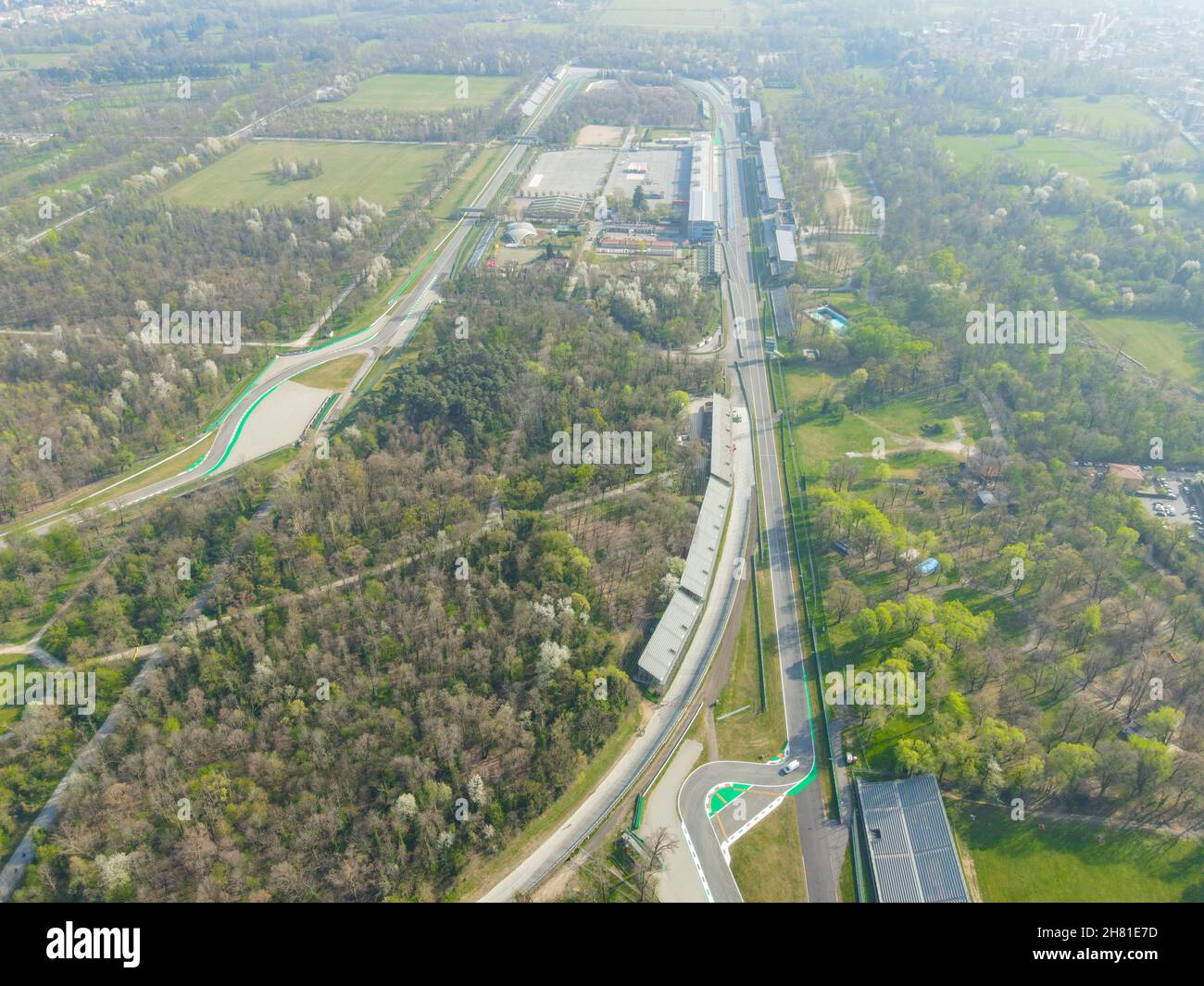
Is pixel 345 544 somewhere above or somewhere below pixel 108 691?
above

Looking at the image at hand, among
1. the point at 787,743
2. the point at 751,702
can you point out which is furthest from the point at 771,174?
the point at 787,743

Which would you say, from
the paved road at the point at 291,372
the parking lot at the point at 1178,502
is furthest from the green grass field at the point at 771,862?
the paved road at the point at 291,372

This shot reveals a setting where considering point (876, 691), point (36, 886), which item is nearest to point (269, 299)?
point (36, 886)

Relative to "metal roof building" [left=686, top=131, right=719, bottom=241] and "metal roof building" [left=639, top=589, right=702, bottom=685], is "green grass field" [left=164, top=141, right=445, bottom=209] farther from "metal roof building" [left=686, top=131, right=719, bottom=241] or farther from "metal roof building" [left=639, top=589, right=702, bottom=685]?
"metal roof building" [left=639, top=589, right=702, bottom=685]

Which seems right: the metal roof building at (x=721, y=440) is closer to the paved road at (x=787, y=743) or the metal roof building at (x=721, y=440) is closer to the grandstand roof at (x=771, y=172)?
the paved road at (x=787, y=743)

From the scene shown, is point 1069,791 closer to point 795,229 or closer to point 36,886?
point 36,886

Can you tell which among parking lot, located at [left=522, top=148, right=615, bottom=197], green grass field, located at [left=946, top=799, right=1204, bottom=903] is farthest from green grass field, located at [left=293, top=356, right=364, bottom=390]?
green grass field, located at [left=946, top=799, right=1204, bottom=903]

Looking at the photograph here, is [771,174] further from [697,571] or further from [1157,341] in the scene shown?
[697,571]
